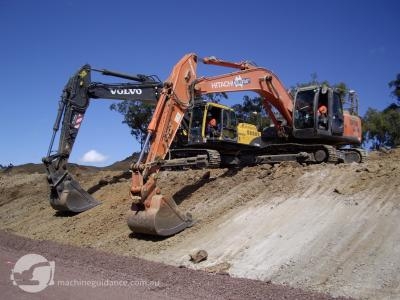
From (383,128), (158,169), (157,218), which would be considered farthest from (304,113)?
(383,128)

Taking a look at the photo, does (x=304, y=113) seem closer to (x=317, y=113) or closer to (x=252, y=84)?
(x=317, y=113)

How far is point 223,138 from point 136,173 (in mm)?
8129

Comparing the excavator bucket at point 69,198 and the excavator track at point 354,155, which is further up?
the excavator track at point 354,155

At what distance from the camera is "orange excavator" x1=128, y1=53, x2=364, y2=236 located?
1090cm

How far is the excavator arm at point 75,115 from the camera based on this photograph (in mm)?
15172

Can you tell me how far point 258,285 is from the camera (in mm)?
7320

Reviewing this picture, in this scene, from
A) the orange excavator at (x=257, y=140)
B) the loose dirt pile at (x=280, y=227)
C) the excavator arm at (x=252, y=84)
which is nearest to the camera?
the loose dirt pile at (x=280, y=227)

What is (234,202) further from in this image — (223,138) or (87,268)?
(223,138)

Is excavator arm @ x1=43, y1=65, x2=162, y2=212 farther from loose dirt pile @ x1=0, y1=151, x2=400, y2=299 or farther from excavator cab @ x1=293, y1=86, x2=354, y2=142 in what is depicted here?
excavator cab @ x1=293, y1=86, x2=354, y2=142

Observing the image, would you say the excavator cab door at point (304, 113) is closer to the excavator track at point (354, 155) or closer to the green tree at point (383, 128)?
the excavator track at point (354, 155)

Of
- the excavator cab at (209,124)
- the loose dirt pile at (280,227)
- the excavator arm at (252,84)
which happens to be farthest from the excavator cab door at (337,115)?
the excavator cab at (209,124)

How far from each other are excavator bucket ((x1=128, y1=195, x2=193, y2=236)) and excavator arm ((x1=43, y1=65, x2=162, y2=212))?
16.1ft

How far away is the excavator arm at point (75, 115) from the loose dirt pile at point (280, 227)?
2.00 ft

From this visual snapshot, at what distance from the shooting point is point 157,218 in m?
10.7
